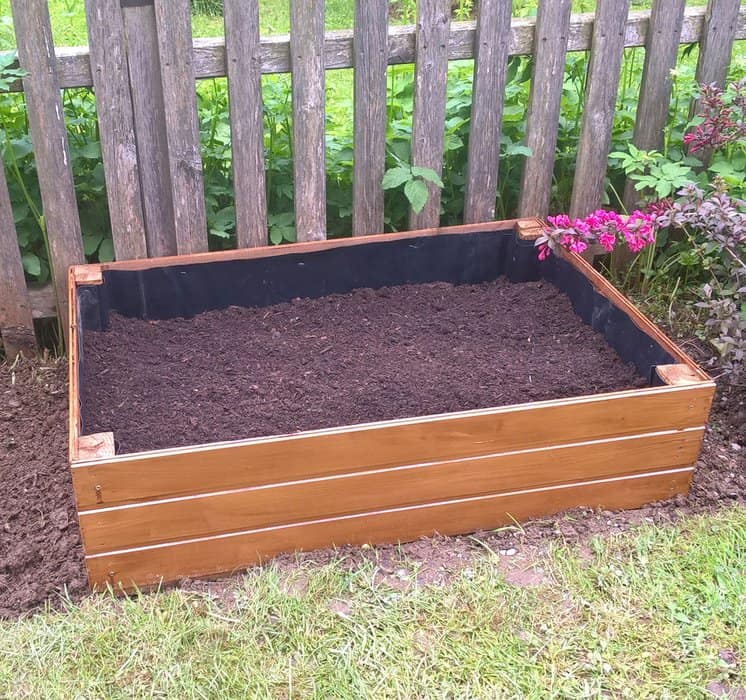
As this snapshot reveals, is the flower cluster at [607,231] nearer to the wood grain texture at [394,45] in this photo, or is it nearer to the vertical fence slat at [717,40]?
the wood grain texture at [394,45]

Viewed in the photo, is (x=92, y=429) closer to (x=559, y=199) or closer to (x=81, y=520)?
(x=81, y=520)

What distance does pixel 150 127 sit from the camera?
2.96 m

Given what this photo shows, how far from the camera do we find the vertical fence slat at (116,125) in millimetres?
2744

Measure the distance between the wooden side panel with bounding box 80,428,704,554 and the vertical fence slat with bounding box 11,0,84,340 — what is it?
1.34 m

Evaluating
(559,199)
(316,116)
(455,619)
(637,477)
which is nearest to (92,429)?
(455,619)

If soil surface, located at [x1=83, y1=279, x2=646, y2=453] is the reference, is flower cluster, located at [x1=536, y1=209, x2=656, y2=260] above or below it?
above

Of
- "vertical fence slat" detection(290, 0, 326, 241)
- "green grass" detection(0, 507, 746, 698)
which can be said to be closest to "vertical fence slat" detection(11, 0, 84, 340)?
"vertical fence slat" detection(290, 0, 326, 241)

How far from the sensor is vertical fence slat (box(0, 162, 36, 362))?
118 inches

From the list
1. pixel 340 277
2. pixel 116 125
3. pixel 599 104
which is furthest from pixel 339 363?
pixel 599 104

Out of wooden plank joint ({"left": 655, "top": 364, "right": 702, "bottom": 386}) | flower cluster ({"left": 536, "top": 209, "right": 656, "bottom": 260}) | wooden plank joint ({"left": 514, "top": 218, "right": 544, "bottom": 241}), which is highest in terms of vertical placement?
flower cluster ({"left": 536, "top": 209, "right": 656, "bottom": 260})

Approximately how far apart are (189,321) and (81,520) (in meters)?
1.14

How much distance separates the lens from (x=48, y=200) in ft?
9.81

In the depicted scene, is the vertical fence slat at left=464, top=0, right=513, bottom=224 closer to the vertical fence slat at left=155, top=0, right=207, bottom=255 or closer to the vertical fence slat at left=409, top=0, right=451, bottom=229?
the vertical fence slat at left=409, top=0, right=451, bottom=229

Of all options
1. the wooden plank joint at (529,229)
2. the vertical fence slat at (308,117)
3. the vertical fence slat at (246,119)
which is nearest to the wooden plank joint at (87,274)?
the vertical fence slat at (246,119)
